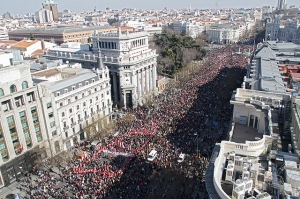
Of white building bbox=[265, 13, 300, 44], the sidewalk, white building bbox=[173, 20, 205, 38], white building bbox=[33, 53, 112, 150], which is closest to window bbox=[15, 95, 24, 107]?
white building bbox=[33, 53, 112, 150]

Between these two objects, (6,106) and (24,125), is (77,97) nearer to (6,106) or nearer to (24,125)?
(24,125)

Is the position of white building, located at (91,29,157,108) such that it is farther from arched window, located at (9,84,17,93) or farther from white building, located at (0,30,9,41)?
white building, located at (0,30,9,41)

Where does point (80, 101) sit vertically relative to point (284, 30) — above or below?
below

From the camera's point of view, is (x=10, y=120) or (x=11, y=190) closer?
(x=11, y=190)

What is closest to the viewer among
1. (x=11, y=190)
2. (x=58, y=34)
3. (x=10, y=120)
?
(x=11, y=190)

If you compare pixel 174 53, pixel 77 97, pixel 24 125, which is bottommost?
pixel 174 53

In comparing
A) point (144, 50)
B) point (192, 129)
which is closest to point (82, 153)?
point (192, 129)

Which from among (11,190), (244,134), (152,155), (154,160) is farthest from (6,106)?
(244,134)
